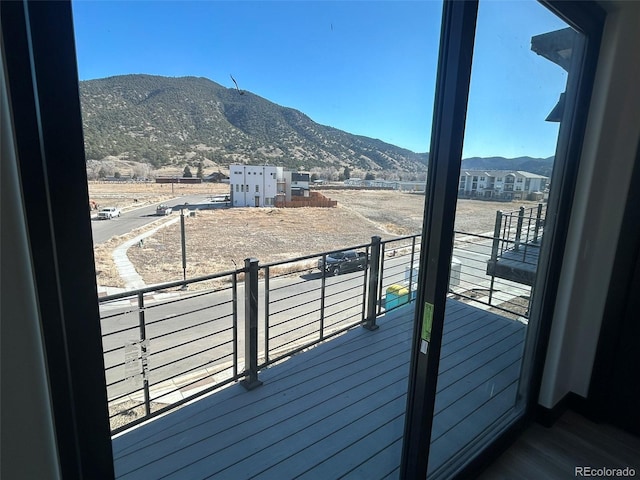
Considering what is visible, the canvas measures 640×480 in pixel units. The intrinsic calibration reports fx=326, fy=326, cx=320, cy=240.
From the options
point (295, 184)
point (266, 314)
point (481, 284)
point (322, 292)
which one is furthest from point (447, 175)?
point (322, 292)

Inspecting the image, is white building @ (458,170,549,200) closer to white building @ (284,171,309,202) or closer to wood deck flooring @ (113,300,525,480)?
wood deck flooring @ (113,300,525,480)

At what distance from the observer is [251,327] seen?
1963 millimetres

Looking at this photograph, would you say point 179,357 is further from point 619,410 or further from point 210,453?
point 619,410

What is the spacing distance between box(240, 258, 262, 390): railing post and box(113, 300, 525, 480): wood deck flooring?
0.07 metres

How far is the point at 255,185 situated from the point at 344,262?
131 centimetres

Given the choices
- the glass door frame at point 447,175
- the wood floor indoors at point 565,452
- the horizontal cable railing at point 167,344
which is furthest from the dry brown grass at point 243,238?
the wood floor indoors at point 565,452

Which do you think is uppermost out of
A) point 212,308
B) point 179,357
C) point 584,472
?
point 212,308

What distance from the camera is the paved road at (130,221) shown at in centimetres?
61

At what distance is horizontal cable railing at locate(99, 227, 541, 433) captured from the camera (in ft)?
3.61

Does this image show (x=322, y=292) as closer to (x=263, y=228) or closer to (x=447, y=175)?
(x=263, y=228)

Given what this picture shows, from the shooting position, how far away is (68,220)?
0.46 meters

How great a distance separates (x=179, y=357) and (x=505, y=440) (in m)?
1.65

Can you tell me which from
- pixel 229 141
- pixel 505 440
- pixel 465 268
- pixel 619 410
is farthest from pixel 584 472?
pixel 229 141

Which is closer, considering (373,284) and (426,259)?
(426,259)
